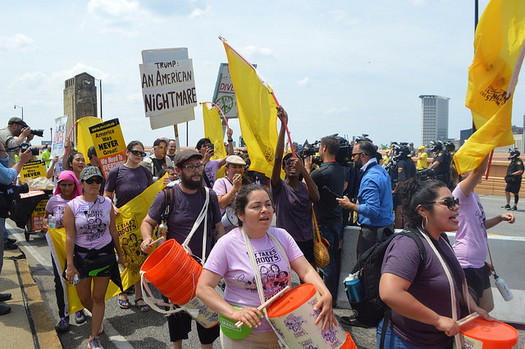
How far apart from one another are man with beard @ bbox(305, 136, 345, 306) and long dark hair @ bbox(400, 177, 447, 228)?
89.9 inches

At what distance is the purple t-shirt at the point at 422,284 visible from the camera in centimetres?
241

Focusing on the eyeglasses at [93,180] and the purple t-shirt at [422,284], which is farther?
the eyeglasses at [93,180]

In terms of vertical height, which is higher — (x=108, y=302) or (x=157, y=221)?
(x=157, y=221)

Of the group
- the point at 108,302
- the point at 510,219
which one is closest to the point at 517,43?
the point at 510,219

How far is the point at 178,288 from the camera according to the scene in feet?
10.5

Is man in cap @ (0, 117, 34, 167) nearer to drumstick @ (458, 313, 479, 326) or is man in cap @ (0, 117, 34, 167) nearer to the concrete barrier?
the concrete barrier

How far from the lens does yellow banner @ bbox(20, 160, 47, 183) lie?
951cm

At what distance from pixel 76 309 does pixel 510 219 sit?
14.5 ft

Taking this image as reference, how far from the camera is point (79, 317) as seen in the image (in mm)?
5051

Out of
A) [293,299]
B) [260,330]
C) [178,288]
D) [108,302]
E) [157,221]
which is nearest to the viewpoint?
[293,299]

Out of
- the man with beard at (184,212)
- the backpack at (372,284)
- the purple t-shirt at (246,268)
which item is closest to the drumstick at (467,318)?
the backpack at (372,284)

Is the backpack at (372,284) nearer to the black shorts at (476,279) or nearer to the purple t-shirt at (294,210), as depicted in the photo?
the black shorts at (476,279)

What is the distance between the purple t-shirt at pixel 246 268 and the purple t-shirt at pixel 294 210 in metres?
1.79

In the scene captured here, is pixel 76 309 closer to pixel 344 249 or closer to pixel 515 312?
pixel 344 249
